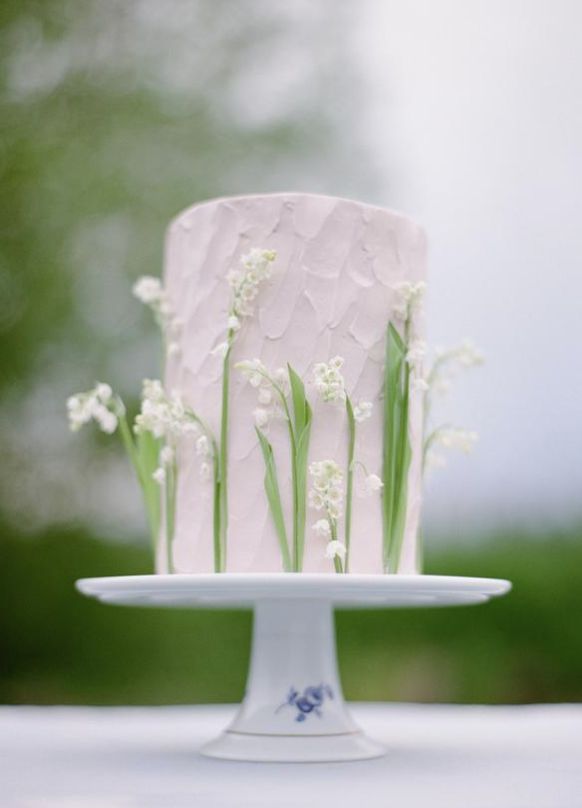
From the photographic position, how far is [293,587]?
0.89 m

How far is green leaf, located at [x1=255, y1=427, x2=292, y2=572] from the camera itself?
1006 mm

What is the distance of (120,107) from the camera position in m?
2.90

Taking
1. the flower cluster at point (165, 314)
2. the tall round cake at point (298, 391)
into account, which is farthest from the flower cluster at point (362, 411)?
the flower cluster at point (165, 314)

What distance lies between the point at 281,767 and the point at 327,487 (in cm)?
26

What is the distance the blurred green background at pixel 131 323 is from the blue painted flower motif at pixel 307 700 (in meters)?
1.52

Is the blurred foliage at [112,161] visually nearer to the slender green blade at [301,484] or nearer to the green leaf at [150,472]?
the green leaf at [150,472]

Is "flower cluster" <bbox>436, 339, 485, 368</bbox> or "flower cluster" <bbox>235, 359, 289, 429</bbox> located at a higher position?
"flower cluster" <bbox>436, 339, 485, 368</bbox>

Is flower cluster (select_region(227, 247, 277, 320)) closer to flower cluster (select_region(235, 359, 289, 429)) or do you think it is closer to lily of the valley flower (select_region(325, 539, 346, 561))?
flower cluster (select_region(235, 359, 289, 429))

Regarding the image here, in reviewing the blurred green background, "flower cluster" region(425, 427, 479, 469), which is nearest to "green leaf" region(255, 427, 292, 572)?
"flower cluster" region(425, 427, 479, 469)

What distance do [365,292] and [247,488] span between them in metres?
0.22

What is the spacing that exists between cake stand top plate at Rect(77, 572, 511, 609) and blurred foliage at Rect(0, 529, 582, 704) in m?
1.76

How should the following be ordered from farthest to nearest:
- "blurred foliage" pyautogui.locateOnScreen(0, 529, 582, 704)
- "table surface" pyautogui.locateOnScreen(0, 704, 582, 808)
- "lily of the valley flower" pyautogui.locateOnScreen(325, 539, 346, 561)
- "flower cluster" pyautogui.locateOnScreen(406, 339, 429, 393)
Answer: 1. "blurred foliage" pyautogui.locateOnScreen(0, 529, 582, 704)
2. "flower cluster" pyautogui.locateOnScreen(406, 339, 429, 393)
3. "lily of the valley flower" pyautogui.locateOnScreen(325, 539, 346, 561)
4. "table surface" pyautogui.locateOnScreen(0, 704, 582, 808)

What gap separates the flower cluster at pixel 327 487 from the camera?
1.00 meters

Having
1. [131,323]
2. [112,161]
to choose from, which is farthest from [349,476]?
[112,161]
